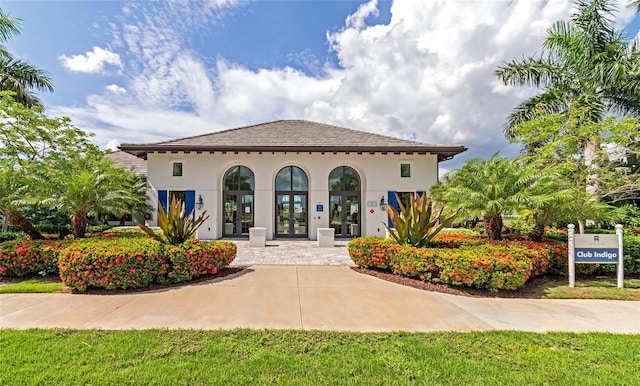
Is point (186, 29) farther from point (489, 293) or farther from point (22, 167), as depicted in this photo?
point (489, 293)

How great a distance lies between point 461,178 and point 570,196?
2.79 meters

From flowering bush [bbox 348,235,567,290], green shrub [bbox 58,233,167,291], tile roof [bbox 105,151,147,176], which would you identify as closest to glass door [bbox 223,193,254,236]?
tile roof [bbox 105,151,147,176]

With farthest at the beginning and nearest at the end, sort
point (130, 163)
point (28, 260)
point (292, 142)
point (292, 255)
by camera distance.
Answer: point (130, 163), point (292, 142), point (292, 255), point (28, 260)

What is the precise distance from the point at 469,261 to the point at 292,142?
11.6m

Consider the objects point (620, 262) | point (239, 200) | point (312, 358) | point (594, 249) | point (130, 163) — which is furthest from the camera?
point (130, 163)

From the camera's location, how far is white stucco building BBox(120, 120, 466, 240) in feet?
51.0

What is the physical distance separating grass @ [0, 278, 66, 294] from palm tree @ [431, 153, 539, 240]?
10620 mm

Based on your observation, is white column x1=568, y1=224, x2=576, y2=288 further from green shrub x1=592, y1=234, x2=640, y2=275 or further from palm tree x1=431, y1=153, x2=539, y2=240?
green shrub x1=592, y1=234, x2=640, y2=275

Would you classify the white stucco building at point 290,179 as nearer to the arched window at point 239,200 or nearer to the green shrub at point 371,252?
the arched window at point 239,200

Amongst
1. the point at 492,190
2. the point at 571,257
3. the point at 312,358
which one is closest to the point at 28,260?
the point at 312,358

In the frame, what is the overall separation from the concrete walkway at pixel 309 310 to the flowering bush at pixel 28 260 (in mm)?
1581

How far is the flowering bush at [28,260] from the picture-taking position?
7.12 m

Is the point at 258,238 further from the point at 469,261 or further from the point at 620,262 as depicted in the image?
the point at 620,262

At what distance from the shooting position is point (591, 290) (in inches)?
256
